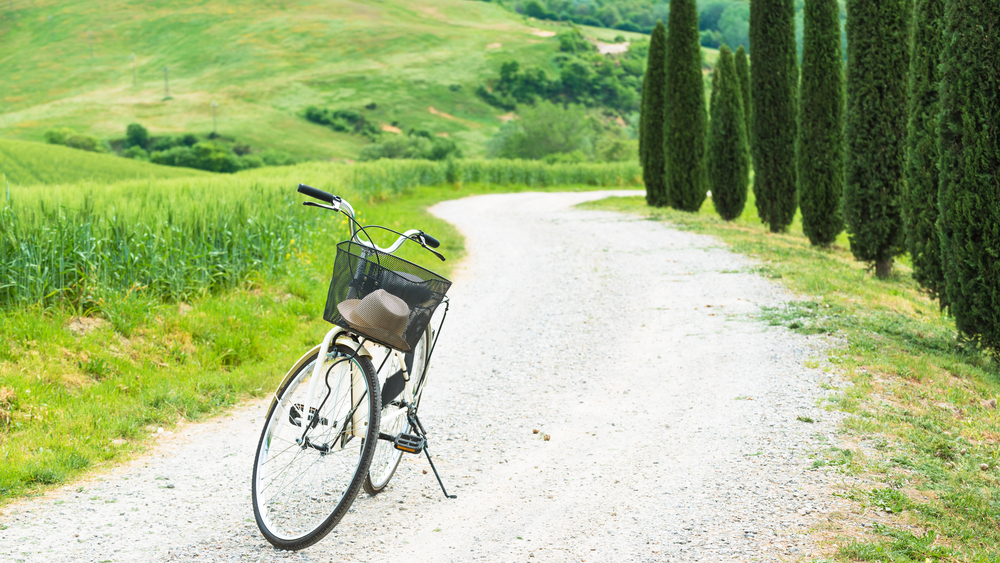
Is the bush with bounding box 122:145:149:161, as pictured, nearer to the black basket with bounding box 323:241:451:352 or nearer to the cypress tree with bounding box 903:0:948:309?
the cypress tree with bounding box 903:0:948:309

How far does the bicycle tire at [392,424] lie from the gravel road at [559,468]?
0.12m

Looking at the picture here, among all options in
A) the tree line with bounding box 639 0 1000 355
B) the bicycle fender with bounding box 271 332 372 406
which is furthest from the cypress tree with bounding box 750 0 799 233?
the bicycle fender with bounding box 271 332 372 406

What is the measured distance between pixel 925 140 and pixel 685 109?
1439 cm

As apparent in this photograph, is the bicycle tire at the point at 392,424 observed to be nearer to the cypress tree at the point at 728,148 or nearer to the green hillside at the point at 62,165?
the cypress tree at the point at 728,148

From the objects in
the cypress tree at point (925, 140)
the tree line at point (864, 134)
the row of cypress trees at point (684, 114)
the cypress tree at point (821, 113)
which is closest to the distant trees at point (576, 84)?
the tree line at point (864, 134)

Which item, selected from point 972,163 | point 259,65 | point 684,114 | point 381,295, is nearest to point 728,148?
point 684,114

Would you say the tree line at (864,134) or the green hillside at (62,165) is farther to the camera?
the green hillside at (62,165)

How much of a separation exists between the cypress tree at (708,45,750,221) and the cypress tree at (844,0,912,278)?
9.13m

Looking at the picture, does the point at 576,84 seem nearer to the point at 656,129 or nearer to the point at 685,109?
the point at 656,129

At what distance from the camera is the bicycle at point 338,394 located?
3.31m

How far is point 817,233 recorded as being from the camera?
14.3 metres

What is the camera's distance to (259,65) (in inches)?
4513

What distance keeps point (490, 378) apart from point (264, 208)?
17.9 ft

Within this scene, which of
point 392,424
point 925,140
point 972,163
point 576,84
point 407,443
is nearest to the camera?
point 407,443
